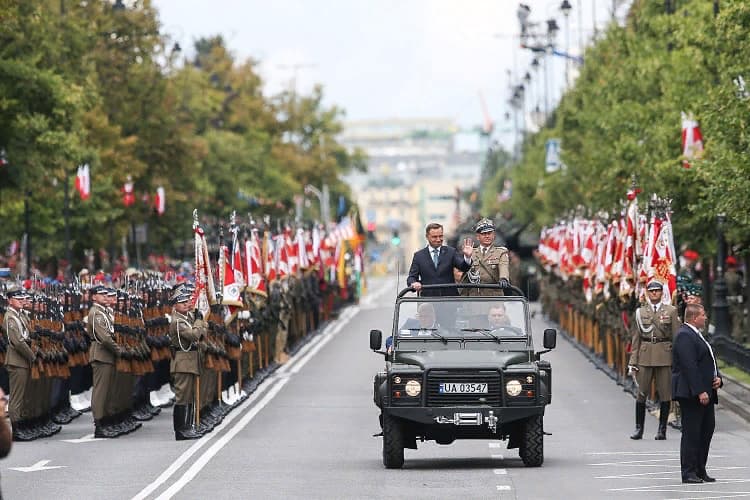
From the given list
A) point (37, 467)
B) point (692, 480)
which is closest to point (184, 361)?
point (37, 467)

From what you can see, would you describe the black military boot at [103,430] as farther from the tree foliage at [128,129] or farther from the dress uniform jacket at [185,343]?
the tree foliage at [128,129]

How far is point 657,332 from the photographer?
992 inches

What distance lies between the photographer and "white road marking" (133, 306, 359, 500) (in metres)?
20.2

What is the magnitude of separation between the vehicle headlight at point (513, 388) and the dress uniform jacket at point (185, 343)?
19.7 ft

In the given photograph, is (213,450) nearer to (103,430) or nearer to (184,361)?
(184,361)

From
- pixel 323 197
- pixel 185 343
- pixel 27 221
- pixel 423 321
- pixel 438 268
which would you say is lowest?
pixel 185 343

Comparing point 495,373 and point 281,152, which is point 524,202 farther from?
point 495,373

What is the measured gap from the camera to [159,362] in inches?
1235

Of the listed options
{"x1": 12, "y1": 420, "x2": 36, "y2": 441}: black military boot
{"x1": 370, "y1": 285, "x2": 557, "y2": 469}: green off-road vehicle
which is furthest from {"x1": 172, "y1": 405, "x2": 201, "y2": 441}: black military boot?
{"x1": 370, "y1": 285, "x2": 557, "y2": 469}: green off-road vehicle

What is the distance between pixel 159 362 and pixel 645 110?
17780mm

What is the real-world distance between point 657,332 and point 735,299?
22.1m

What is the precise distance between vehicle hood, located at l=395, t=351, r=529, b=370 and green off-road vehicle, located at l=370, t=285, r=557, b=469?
1 centimetres

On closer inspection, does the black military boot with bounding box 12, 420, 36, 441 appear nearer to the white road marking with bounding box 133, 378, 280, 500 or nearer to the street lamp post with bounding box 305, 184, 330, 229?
the white road marking with bounding box 133, 378, 280, 500

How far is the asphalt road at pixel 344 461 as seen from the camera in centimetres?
1942
